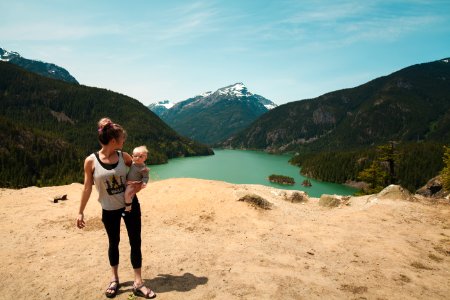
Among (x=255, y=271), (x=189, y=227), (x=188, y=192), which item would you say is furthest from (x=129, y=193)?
(x=188, y=192)

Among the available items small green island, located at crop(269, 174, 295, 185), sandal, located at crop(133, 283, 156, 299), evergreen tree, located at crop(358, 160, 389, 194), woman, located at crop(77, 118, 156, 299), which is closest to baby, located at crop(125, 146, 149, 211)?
woman, located at crop(77, 118, 156, 299)

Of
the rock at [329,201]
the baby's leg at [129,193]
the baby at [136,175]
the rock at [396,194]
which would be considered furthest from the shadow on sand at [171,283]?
the rock at [396,194]

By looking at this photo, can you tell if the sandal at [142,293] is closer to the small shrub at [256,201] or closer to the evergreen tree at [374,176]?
the small shrub at [256,201]

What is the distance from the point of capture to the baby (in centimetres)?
761

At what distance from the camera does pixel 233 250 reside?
12.3 metres

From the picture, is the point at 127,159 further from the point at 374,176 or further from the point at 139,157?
the point at 374,176

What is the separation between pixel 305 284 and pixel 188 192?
1266cm

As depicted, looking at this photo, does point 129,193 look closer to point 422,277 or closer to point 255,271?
point 255,271

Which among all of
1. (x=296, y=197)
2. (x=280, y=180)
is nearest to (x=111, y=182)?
(x=296, y=197)

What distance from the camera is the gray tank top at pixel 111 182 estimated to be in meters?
7.42

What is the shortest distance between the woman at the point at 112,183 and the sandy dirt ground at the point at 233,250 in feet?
4.48

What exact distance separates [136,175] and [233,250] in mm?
6149

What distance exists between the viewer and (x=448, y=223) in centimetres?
1661

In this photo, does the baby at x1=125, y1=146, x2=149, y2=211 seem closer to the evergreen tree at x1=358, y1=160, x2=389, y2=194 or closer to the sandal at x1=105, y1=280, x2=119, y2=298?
the sandal at x1=105, y1=280, x2=119, y2=298
